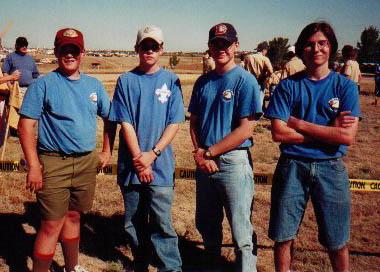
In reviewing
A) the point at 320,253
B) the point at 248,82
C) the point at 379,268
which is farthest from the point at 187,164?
the point at 248,82

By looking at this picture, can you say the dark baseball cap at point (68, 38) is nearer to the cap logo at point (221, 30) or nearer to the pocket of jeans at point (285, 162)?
the cap logo at point (221, 30)

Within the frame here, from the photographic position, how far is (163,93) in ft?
10.5

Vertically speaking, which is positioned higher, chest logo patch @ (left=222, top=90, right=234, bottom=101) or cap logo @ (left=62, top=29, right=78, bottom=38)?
cap logo @ (left=62, top=29, right=78, bottom=38)

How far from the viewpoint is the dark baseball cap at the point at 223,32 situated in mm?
3119

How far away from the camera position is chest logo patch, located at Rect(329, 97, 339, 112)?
2.76 m

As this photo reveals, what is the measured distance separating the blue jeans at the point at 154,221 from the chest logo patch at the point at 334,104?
1.53 meters

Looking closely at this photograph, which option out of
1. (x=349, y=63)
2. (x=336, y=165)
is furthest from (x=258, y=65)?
(x=336, y=165)

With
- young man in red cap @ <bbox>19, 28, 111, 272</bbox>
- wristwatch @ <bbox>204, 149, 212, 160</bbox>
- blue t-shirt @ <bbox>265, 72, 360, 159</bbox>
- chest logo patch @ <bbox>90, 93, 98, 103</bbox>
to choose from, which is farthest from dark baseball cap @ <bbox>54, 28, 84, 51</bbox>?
blue t-shirt @ <bbox>265, 72, 360, 159</bbox>

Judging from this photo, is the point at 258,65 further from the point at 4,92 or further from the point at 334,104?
the point at 334,104

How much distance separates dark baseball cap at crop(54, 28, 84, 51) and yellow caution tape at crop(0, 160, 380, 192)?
127cm

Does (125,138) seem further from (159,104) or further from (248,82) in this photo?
(248,82)

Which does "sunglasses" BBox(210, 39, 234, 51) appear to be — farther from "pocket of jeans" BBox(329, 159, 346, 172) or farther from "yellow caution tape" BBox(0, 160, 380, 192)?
"yellow caution tape" BBox(0, 160, 380, 192)

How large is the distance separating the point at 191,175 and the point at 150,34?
69.7 inches

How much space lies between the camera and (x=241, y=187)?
3109 mm
